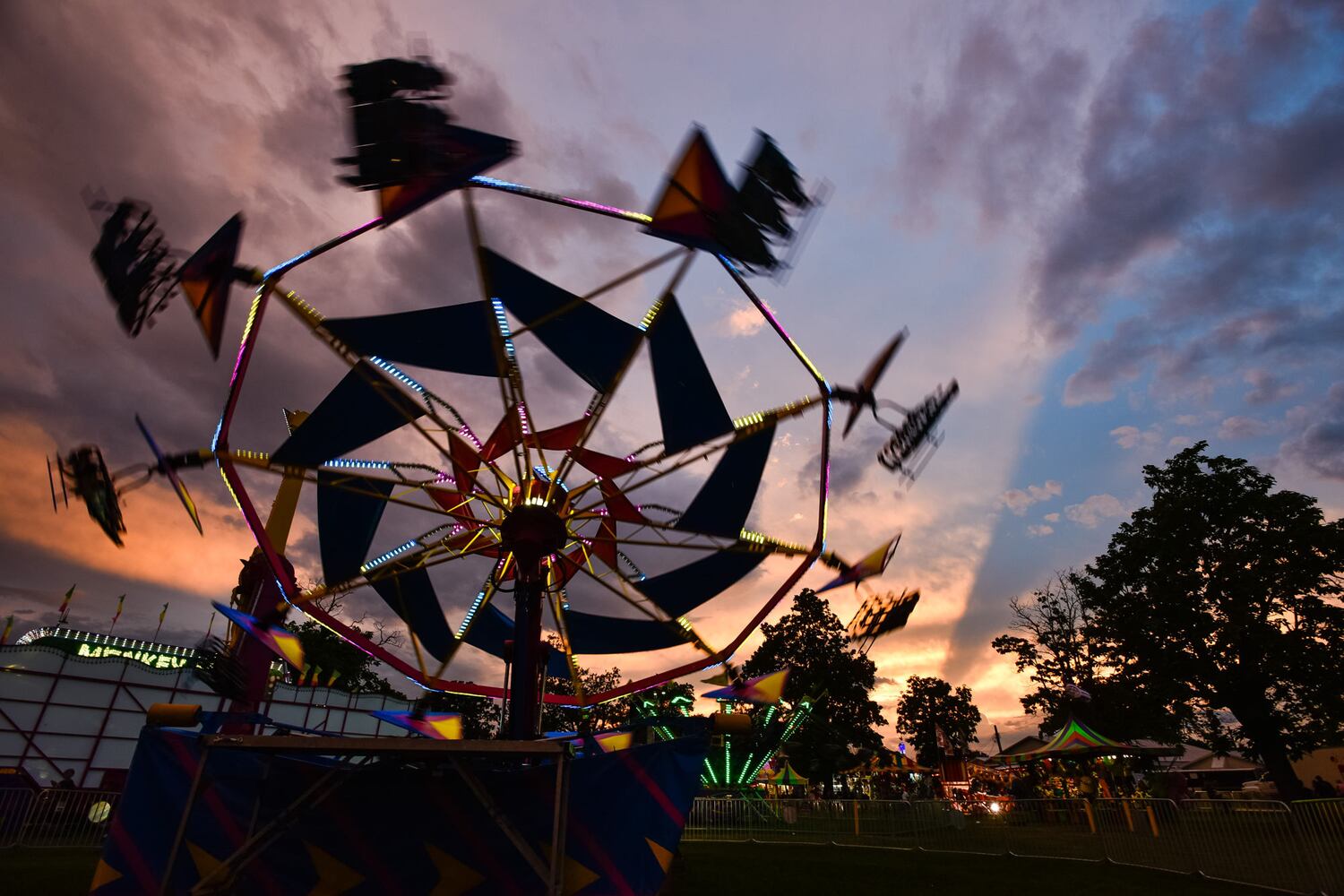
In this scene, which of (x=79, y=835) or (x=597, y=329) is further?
(x=79, y=835)

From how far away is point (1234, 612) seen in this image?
23.2 meters

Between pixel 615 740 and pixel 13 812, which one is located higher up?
pixel 615 740

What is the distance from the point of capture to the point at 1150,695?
2455 centimetres

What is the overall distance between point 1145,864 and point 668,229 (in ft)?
45.8

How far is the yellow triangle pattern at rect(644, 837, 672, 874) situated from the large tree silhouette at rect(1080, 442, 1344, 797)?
24.7 meters

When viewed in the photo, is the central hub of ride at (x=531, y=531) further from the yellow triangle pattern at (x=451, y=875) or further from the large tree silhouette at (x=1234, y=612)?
the large tree silhouette at (x=1234, y=612)

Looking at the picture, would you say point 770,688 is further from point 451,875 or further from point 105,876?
point 105,876

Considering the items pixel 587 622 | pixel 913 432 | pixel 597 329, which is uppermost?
pixel 597 329

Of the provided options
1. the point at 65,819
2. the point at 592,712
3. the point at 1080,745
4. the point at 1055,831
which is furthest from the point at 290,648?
the point at 592,712

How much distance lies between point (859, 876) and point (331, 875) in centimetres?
805

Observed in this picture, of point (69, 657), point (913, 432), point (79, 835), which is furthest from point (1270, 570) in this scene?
point (69, 657)

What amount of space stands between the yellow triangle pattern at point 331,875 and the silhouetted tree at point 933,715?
93.7 metres

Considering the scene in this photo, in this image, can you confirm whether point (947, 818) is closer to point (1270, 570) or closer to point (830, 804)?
point (830, 804)

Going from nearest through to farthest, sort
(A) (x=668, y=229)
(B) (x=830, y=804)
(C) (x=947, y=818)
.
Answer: (A) (x=668, y=229), (C) (x=947, y=818), (B) (x=830, y=804)
